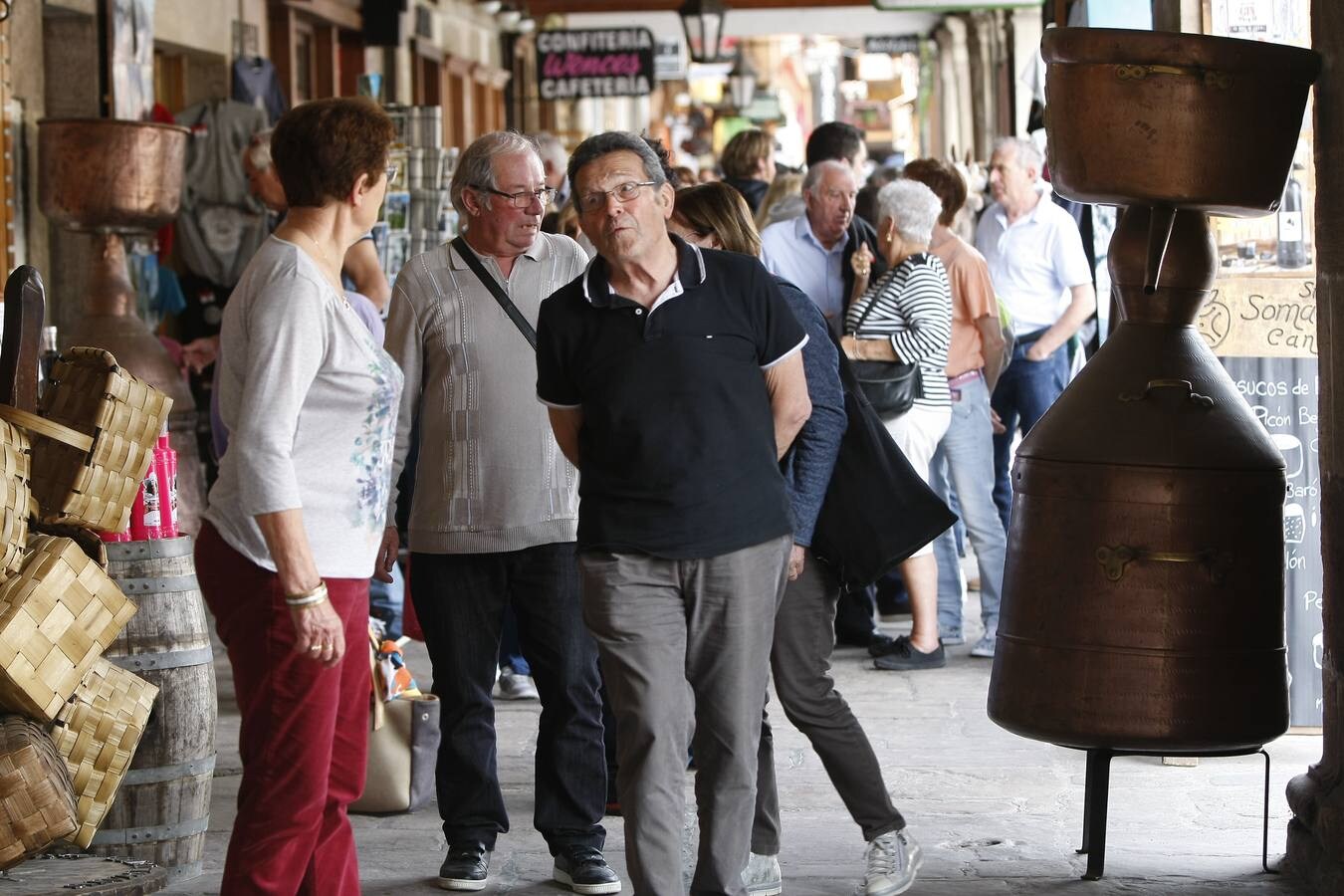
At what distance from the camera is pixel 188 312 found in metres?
10.1

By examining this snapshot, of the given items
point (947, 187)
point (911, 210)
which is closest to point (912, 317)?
point (911, 210)

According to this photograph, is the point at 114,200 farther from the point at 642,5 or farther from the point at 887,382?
the point at 642,5

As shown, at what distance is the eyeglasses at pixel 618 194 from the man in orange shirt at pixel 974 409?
12.4 feet

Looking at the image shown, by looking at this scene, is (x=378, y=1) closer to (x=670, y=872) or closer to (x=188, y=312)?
(x=188, y=312)

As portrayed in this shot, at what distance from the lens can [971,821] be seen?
206 inches

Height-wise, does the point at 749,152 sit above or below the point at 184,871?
above

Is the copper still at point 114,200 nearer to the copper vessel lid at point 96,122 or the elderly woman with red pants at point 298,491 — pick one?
the copper vessel lid at point 96,122

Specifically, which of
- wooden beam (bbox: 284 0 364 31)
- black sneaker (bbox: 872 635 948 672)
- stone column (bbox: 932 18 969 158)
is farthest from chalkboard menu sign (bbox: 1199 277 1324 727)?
stone column (bbox: 932 18 969 158)

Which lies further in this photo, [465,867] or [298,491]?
[465,867]

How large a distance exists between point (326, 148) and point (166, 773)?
1832 millimetres

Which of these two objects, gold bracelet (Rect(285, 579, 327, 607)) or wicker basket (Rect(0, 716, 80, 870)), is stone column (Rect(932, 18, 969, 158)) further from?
gold bracelet (Rect(285, 579, 327, 607))

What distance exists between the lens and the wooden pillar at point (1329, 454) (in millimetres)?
4539

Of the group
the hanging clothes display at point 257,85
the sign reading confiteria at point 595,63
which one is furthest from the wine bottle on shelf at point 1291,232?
the sign reading confiteria at point 595,63

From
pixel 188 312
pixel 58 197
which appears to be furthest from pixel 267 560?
pixel 188 312
